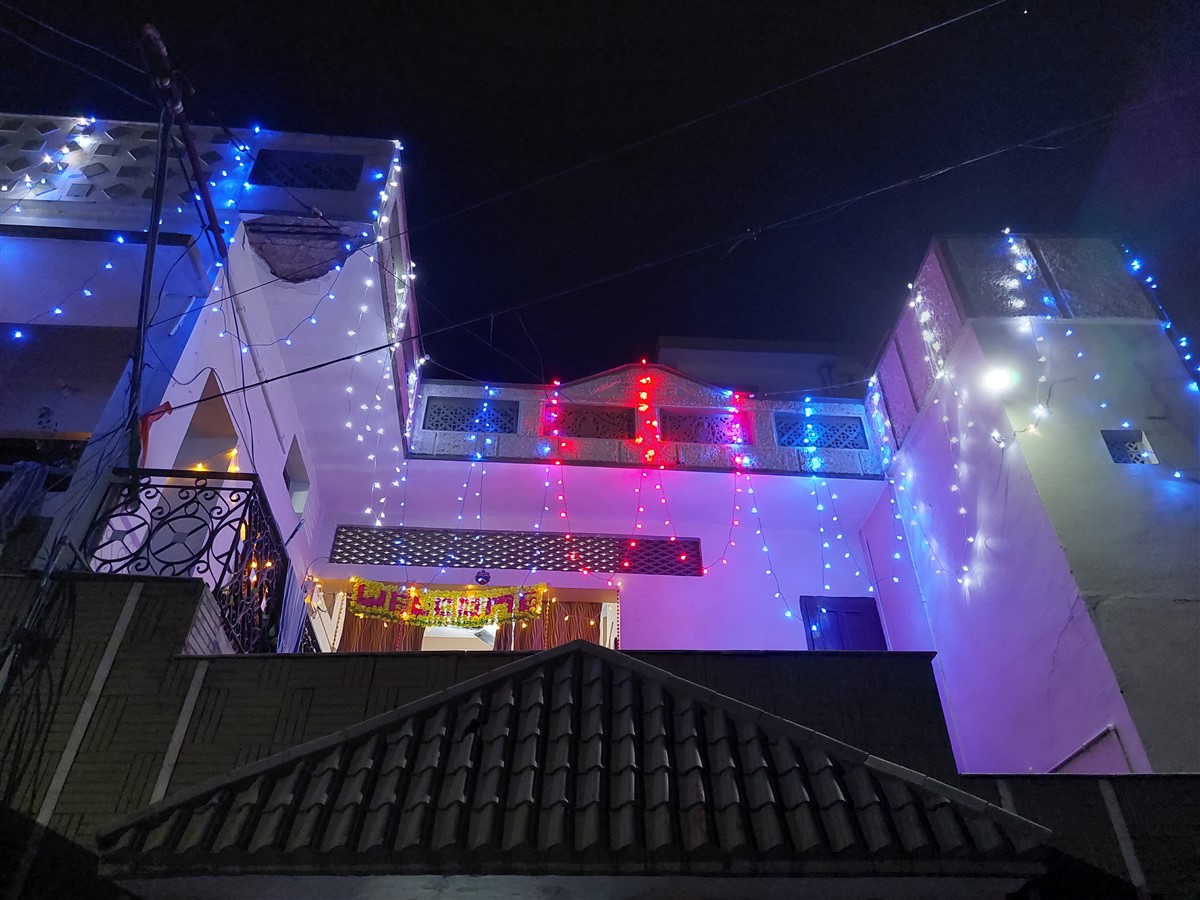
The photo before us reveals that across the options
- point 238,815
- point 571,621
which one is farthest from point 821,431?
point 238,815

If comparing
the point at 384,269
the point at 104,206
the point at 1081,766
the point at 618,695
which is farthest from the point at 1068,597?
the point at 104,206

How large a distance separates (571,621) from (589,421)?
6.93 ft

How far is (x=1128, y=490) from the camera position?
18.2 ft

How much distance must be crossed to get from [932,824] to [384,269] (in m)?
5.34

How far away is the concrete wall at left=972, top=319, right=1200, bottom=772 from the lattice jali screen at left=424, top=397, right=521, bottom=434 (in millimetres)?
4563

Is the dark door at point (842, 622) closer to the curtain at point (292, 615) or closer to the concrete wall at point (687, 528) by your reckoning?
the concrete wall at point (687, 528)

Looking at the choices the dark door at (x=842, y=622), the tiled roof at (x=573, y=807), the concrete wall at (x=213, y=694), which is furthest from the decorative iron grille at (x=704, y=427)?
the tiled roof at (x=573, y=807)

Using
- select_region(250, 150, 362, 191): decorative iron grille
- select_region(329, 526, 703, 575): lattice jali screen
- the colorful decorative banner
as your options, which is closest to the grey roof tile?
select_region(250, 150, 362, 191): decorative iron grille

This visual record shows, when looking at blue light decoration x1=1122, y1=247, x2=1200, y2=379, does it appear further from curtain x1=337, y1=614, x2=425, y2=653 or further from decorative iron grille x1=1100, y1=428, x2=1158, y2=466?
curtain x1=337, y1=614, x2=425, y2=653

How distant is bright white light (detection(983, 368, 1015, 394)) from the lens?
6152mm

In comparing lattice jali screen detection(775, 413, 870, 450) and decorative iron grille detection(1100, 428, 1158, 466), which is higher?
lattice jali screen detection(775, 413, 870, 450)

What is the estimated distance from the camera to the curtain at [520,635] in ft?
24.9

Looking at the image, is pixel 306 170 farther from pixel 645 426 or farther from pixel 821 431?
pixel 821 431

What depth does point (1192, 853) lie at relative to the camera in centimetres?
314
